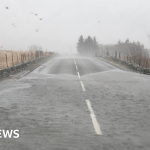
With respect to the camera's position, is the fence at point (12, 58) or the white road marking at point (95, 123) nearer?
the white road marking at point (95, 123)

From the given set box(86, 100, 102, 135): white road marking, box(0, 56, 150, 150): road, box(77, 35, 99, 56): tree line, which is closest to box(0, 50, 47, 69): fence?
box(0, 56, 150, 150): road

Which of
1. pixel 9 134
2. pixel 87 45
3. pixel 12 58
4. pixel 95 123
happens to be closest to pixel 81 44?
pixel 87 45

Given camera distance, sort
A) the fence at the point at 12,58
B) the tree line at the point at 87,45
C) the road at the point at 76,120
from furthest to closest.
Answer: the tree line at the point at 87,45 → the fence at the point at 12,58 → the road at the point at 76,120

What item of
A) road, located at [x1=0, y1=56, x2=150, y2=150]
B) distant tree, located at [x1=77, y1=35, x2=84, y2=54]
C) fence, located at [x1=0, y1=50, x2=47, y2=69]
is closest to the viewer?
road, located at [x1=0, y1=56, x2=150, y2=150]

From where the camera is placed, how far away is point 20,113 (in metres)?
6.17

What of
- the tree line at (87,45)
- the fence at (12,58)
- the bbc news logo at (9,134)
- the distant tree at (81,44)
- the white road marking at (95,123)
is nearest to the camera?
the bbc news logo at (9,134)

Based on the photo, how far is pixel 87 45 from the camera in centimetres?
11444

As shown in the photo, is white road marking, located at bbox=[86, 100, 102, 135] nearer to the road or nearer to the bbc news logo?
the road

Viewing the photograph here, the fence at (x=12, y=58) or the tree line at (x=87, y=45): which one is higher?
the tree line at (x=87, y=45)

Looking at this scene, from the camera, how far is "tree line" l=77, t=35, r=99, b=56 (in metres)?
113

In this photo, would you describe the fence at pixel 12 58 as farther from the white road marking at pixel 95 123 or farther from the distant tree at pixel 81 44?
the distant tree at pixel 81 44

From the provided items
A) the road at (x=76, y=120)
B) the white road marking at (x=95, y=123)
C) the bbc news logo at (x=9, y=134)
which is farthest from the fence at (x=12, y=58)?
the bbc news logo at (x=9, y=134)

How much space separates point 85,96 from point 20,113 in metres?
3.22

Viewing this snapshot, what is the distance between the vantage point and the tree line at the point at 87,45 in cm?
11275
